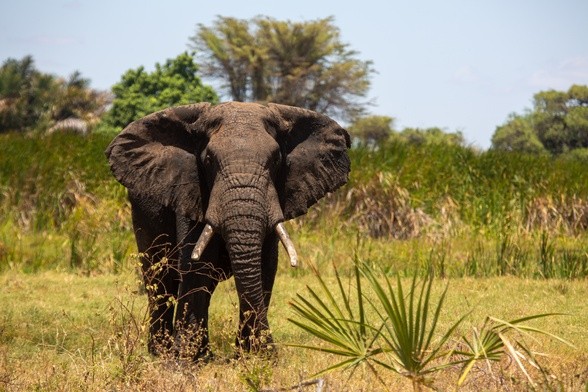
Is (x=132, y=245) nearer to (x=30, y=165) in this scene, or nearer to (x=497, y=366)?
(x=30, y=165)

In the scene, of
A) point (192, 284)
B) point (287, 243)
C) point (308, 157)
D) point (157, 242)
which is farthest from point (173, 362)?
point (308, 157)

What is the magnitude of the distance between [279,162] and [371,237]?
10.8 meters

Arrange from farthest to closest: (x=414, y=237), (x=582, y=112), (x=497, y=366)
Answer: (x=582, y=112) < (x=414, y=237) < (x=497, y=366)

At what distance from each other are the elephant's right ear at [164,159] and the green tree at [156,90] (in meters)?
38.3

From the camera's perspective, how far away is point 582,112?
6025 cm

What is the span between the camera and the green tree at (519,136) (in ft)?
191

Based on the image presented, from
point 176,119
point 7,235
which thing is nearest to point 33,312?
point 176,119

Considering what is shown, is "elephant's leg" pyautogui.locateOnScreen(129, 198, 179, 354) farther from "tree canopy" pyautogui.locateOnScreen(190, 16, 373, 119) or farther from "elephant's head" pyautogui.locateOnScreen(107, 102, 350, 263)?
"tree canopy" pyautogui.locateOnScreen(190, 16, 373, 119)

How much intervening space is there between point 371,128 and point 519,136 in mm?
10929

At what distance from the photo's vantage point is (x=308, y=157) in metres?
8.91

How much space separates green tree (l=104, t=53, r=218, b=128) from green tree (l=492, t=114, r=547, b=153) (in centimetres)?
1745

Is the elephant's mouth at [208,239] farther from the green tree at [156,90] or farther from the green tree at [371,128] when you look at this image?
the green tree at [371,128]

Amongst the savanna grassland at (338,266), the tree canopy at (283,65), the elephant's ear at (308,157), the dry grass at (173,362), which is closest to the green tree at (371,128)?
the tree canopy at (283,65)

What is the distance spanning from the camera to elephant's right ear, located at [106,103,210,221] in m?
8.49
